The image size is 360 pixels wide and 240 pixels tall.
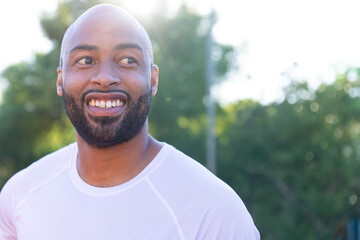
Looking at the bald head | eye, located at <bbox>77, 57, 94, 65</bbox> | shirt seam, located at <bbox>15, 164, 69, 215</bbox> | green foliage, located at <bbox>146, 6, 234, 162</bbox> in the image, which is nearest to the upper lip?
eye, located at <bbox>77, 57, 94, 65</bbox>

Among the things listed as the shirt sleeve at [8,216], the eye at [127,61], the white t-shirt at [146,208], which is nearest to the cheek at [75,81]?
the eye at [127,61]

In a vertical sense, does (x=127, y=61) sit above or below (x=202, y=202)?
above

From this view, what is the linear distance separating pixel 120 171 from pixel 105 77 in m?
0.55

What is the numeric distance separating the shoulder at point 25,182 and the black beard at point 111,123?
0.51 meters

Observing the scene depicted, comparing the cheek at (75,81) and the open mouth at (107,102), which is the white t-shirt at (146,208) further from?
the cheek at (75,81)

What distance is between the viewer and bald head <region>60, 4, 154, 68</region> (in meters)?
2.75

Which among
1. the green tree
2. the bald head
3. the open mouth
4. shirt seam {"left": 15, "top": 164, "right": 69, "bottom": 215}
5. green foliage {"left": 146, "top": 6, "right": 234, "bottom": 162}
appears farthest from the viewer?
the green tree

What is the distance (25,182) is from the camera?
10.4 ft

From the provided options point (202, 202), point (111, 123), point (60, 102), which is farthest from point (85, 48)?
point (60, 102)

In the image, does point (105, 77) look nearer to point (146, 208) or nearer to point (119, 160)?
point (119, 160)

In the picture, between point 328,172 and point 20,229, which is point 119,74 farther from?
point 328,172

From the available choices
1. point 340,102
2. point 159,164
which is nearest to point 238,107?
point 340,102

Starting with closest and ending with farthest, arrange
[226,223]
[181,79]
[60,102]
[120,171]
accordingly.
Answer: [226,223] < [120,171] < [181,79] < [60,102]

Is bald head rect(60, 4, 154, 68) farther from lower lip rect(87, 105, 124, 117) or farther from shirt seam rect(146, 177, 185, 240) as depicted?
shirt seam rect(146, 177, 185, 240)
